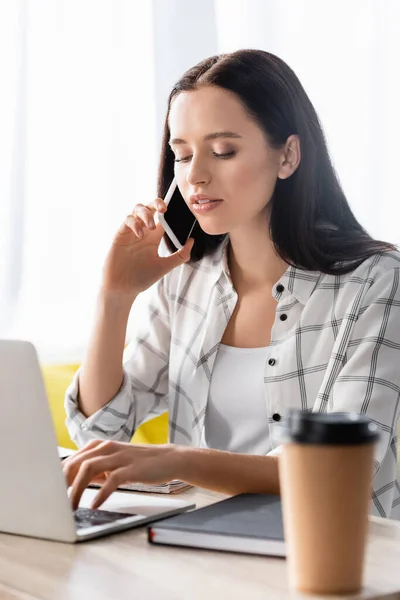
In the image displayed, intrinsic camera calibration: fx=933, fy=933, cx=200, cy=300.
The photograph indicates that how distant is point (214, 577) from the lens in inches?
35.9

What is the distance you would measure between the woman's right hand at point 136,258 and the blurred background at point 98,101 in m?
1.19

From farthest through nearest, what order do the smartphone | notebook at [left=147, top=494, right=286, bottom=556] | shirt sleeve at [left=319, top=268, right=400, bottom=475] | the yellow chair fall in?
the yellow chair → the smartphone → shirt sleeve at [left=319, top=268, right=400, bottom=475] → notebook at [left=147, top=494, right=286, bottom=556]

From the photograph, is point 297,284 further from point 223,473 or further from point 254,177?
point 223,473

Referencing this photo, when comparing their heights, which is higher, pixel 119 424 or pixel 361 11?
pixel 361 11

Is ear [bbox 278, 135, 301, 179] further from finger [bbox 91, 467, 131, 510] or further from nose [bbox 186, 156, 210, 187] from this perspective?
finger [bbox 91, 467, 131, 510]

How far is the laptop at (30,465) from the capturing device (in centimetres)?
102

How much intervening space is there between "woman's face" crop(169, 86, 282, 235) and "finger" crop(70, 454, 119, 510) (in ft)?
2.18

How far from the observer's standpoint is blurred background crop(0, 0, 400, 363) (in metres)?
2.98

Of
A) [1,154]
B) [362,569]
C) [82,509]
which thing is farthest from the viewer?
[1,154]

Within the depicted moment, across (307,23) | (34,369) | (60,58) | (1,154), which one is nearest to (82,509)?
(34,369)

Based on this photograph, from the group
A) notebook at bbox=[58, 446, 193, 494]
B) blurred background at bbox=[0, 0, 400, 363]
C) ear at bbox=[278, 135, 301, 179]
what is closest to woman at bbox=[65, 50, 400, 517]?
ear at bbox=[278, 135, 301, 179]

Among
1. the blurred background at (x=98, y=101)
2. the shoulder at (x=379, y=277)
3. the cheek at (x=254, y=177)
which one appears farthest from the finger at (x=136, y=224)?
the blurred background at (x=98, y=101)

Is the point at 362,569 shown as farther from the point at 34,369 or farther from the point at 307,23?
the point at 307,23

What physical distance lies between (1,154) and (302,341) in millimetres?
1571
